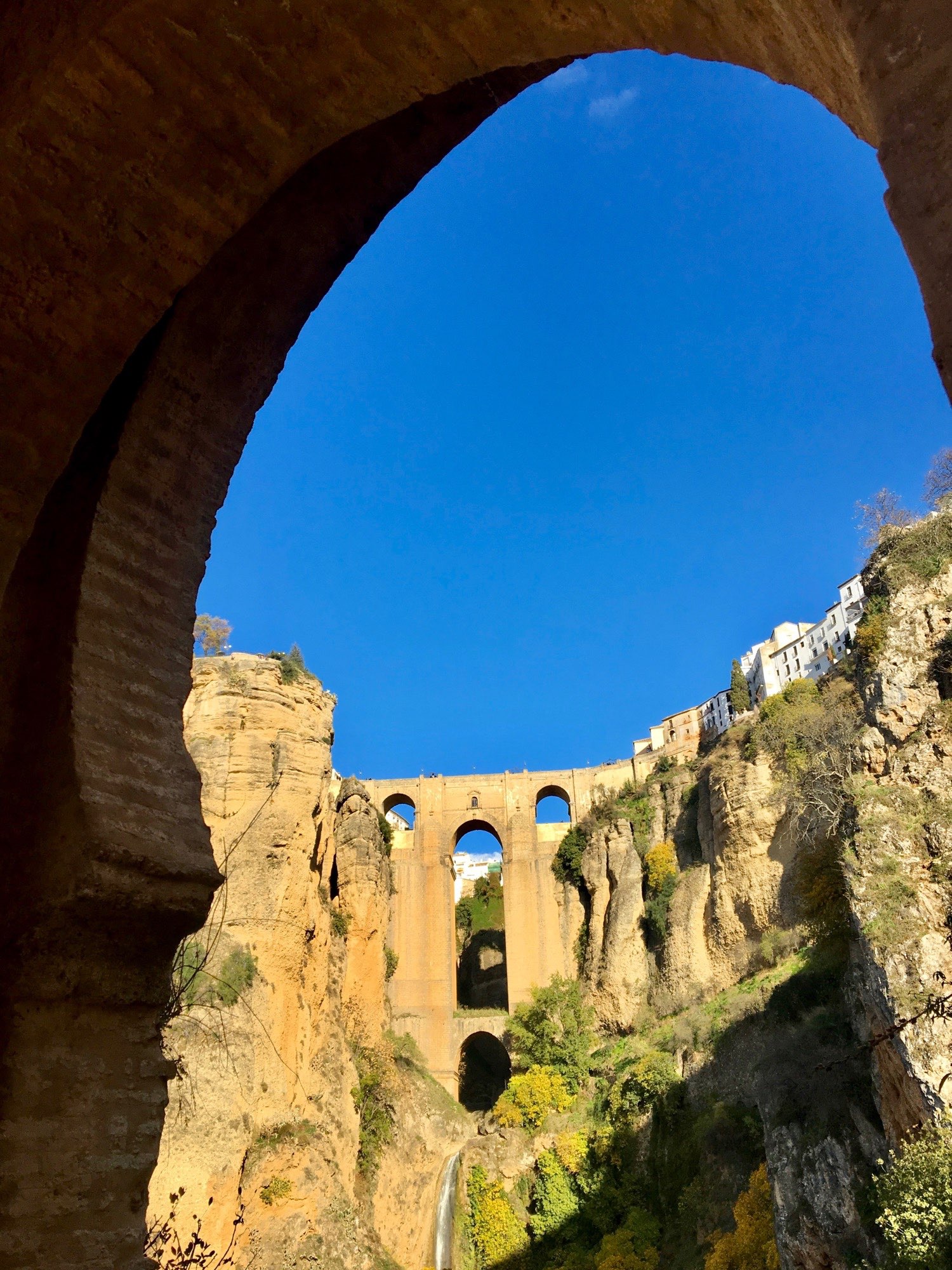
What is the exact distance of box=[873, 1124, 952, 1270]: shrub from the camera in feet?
35.6

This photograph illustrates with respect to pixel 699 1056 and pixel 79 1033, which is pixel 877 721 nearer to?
pixel 699 1056

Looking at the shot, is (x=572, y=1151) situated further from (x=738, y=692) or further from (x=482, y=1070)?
(x=738, y=692)

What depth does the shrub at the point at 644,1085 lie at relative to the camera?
25.9 metres

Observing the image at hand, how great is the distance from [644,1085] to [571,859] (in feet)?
43.7

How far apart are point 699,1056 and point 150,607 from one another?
26.0 metres

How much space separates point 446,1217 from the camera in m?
24.9

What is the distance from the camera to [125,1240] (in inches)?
117

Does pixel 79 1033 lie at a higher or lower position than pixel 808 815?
lower

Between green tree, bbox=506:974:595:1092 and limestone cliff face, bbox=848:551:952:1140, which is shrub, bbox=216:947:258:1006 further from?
green tree, bbox=506:974:595:1092

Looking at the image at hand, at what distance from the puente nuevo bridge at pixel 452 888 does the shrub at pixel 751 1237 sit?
58.4 feet

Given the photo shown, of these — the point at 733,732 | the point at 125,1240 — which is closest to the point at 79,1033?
the point at 125,1240

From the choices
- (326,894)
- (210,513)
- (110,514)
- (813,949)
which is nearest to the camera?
(110,514)

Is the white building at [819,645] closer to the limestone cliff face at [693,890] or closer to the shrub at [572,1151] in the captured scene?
the limestone cliff face at [693,890]

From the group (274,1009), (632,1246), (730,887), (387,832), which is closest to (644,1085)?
(632,1246)
